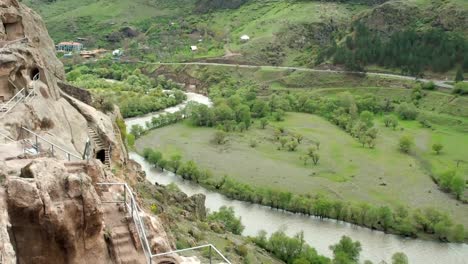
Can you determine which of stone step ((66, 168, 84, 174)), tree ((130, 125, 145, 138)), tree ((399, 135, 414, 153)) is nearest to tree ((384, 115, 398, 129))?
tree ((399, 135, 414, 153))

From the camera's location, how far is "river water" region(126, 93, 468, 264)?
62938 millimetres

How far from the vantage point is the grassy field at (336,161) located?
3209 inches

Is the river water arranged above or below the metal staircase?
below

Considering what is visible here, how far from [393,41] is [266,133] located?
193ft

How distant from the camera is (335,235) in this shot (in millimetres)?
67562

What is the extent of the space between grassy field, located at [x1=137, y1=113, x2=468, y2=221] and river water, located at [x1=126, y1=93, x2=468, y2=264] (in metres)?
8.74

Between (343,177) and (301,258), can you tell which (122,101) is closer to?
(343,177)

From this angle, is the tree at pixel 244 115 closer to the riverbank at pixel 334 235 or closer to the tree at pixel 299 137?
the tree at pixel 299 137

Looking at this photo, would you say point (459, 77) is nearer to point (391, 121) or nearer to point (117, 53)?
point (391, 121)

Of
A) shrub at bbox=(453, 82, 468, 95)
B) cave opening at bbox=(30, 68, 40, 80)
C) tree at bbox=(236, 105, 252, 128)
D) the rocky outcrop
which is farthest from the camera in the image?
the rocky outcrop

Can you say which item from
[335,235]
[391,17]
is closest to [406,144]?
[335,235]

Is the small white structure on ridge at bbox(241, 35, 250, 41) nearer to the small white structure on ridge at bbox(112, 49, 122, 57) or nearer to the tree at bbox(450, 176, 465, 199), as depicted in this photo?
the small white structure on ridge at bbox(112, 49, 122, 57)

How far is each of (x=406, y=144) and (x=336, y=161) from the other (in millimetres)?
15023

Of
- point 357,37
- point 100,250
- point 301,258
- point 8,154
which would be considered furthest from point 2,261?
point 357,37
